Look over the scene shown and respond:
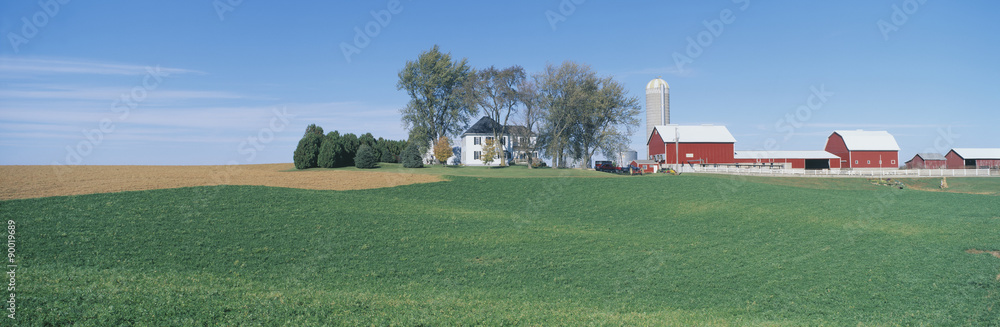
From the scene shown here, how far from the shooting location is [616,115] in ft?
196

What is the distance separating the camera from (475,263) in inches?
577

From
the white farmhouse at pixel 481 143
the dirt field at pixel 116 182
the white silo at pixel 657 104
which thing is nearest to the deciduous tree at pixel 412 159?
the white farmhouse at pixel 481 143

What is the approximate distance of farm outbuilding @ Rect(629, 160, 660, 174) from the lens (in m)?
55.9

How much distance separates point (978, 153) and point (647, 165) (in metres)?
48.6

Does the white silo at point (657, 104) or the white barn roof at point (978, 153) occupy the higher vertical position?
the white silo at point (657, 104)

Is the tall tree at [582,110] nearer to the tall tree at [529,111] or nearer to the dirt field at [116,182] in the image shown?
the tall tree at [529,111]

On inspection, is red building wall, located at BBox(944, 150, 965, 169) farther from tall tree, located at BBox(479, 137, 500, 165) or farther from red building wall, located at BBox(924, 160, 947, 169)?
tall tree, located at BBox(479, 137, 500, 165)

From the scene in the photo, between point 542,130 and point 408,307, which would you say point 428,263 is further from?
point 542,130

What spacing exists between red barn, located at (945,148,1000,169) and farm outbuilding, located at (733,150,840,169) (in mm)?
18056

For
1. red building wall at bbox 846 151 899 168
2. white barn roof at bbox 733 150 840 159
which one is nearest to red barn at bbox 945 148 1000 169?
red building wall at bbox 846 151 899 168

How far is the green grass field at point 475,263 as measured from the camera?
32.5ft

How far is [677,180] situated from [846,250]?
19156mm

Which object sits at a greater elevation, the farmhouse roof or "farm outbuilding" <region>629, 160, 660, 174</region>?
the farmhouse roof

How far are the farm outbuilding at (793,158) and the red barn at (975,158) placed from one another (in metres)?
18.1
